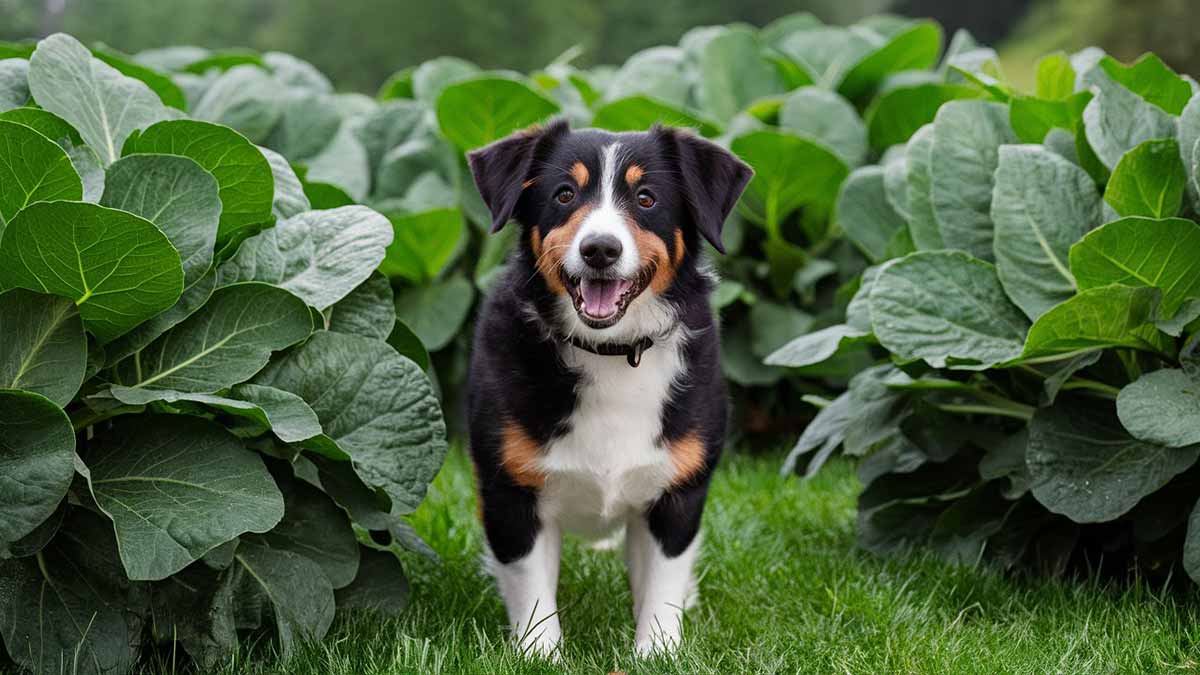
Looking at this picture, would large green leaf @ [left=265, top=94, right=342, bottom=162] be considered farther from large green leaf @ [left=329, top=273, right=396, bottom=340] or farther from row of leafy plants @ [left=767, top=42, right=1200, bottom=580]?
row of leafy plants @ [left=767, top=42, right=1200, bottom=580]

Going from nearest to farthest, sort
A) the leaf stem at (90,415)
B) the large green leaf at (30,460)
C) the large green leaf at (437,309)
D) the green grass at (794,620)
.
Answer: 1. the large green leaf at (30,460)
2. the leaf stem at (90,415)
3. the green grass at (794,620)
4. the large green leaf at (437,309)

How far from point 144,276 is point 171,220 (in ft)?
0.57

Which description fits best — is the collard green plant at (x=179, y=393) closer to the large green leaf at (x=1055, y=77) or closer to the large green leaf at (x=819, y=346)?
the large green leaf at (x=819, y=346)

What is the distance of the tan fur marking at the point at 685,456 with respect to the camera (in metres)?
2.80

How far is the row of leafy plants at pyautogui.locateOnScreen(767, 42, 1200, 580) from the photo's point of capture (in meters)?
2.80

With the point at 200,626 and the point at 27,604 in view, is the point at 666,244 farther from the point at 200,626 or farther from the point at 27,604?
the point at 27,604

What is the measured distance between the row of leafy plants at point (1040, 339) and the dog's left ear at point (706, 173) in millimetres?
487

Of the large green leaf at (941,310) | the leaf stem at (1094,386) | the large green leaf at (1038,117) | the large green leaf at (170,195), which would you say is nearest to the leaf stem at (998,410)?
the leaf stem at (1094,386)

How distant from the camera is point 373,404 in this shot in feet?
8.81

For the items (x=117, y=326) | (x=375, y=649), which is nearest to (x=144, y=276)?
(x=117, y=326)

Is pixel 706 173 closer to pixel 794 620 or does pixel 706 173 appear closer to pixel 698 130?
pixel 794 620

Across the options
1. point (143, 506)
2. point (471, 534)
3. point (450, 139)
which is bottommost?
point (471, 534)

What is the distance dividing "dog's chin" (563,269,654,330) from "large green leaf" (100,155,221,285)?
0.72 metres

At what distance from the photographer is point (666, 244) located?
8.95ft
